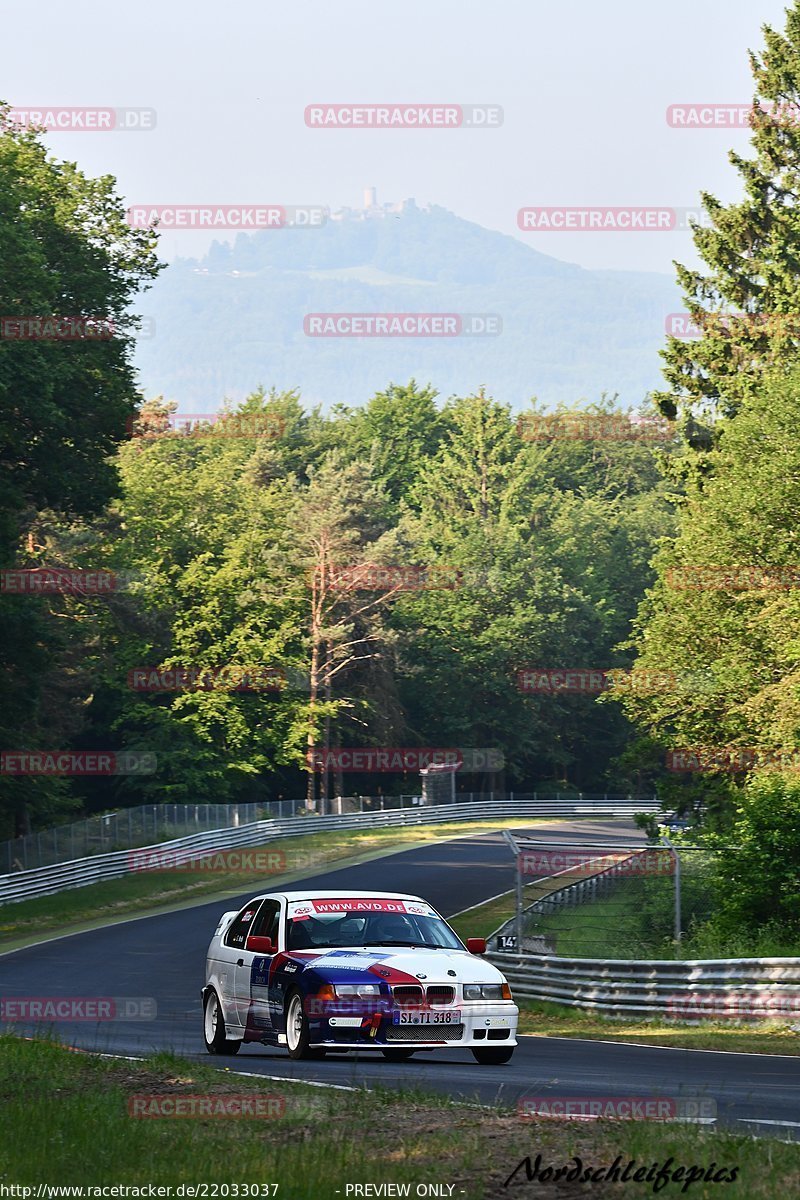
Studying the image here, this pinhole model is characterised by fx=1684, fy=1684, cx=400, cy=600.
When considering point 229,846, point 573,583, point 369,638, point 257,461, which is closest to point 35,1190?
point 229,846

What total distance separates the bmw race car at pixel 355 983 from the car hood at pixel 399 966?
10mm

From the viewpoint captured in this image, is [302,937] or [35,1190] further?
[302,937]

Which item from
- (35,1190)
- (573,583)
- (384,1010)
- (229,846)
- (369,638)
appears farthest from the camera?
A: (573,583)

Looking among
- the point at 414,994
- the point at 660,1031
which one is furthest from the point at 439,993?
the point at 660,1031

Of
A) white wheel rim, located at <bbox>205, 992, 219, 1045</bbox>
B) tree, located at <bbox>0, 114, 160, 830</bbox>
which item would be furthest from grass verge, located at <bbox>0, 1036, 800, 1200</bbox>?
tree, located at <bbox>0, 114, 160, 830</bbox>

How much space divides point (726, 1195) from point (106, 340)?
42698mm

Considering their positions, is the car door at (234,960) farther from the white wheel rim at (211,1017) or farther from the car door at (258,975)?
the white wheel rim at (211,1017)

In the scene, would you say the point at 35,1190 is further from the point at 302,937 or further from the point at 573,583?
the point at 573,583

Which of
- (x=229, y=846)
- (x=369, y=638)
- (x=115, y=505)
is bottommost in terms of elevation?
(x=229, y=846)

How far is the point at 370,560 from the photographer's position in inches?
3467

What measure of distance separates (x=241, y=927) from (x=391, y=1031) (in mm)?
2954

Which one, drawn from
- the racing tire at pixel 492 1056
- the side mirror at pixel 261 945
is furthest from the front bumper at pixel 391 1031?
the side mirror at pixel 261 945

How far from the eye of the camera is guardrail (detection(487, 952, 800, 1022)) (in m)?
20.8

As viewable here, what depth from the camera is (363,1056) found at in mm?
16766
